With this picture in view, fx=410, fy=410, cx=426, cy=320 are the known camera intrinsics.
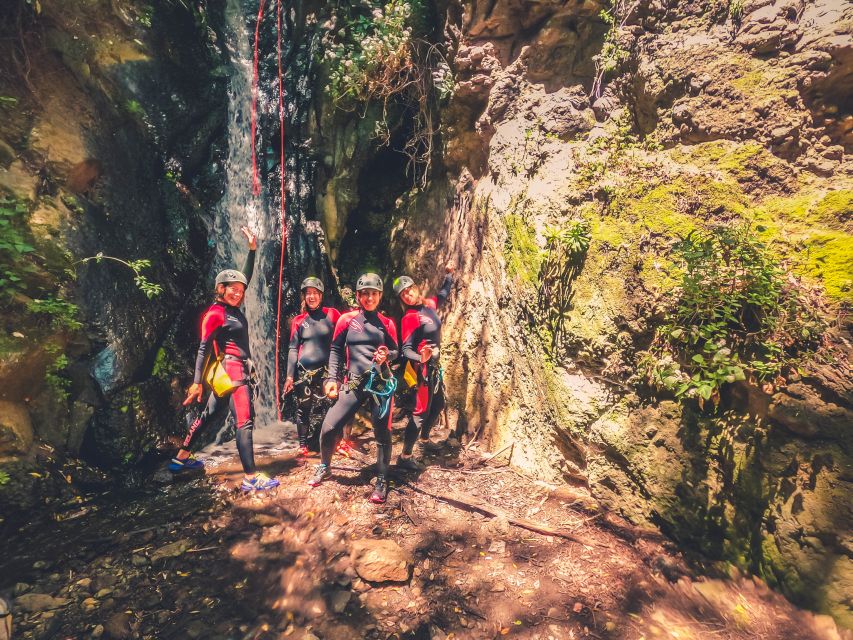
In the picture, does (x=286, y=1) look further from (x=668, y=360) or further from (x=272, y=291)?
(x=668, y=360)

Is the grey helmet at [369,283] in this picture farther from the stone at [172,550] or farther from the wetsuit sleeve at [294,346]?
the stone at [172,550]

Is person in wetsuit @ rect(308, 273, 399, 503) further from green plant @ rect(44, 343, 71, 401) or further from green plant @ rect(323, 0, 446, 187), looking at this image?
green plant @ rect(323, 0, 446, 187)

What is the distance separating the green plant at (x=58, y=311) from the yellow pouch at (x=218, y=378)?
1673 mm

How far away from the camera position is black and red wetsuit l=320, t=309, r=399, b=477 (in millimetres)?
4785

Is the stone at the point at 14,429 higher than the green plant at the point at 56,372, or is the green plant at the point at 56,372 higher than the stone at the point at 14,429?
the green plant at the point at 56,372

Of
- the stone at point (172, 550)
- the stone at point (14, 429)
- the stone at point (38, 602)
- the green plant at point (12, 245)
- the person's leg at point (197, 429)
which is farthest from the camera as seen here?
the person's leg at point (197, 429)

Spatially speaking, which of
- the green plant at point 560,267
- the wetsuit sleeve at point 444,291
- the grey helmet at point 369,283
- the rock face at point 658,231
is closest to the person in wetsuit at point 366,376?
the grey helmet at point 369,283

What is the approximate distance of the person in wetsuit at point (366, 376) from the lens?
474 cm

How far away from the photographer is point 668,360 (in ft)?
11.9

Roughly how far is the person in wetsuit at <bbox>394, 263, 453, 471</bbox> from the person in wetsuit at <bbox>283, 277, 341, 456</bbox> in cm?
120

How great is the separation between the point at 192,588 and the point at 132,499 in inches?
78.2

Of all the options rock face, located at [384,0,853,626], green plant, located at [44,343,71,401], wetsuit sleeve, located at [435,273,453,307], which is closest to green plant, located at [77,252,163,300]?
green plant, located at [44,343,71,401]

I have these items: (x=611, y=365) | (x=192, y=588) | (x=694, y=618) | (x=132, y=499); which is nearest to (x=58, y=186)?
(x=132, y=499)

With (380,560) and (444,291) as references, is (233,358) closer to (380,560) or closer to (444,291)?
(380,560)
